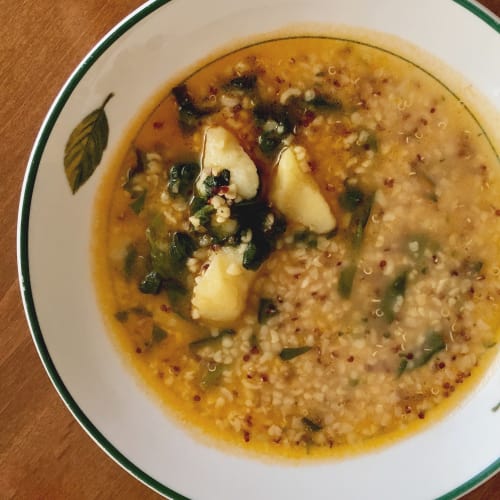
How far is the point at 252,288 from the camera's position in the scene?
178 centimetres

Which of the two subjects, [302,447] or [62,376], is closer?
[62,376]

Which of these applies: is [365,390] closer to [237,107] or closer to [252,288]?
[252,288]

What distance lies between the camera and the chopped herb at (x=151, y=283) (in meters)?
1.76

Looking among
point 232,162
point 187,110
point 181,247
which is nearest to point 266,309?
point 181,247

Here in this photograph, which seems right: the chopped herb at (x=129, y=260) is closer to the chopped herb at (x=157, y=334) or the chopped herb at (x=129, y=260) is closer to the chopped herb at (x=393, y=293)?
the chopped herb at (x=157, y=334)

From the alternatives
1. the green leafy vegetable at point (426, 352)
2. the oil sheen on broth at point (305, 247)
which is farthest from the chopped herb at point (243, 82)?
the green leafy vegetable at point (426, 352)

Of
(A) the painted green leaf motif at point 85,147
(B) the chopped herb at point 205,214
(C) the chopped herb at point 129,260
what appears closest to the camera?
(A) the painted green leaf motif at point 85,147

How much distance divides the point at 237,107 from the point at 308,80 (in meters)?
0.18

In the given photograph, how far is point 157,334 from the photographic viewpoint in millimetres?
1795

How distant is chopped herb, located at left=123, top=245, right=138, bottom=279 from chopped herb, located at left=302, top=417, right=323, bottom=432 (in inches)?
22.3

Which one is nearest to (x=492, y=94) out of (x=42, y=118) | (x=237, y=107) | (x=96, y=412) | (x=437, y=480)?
(x=237, y=107)

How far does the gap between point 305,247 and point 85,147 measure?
0.57 metres

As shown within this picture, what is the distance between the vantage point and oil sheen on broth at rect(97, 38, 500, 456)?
1.70 m

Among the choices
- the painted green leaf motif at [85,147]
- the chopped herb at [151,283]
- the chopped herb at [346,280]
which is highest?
the painted green leaf motif at [85,147]
